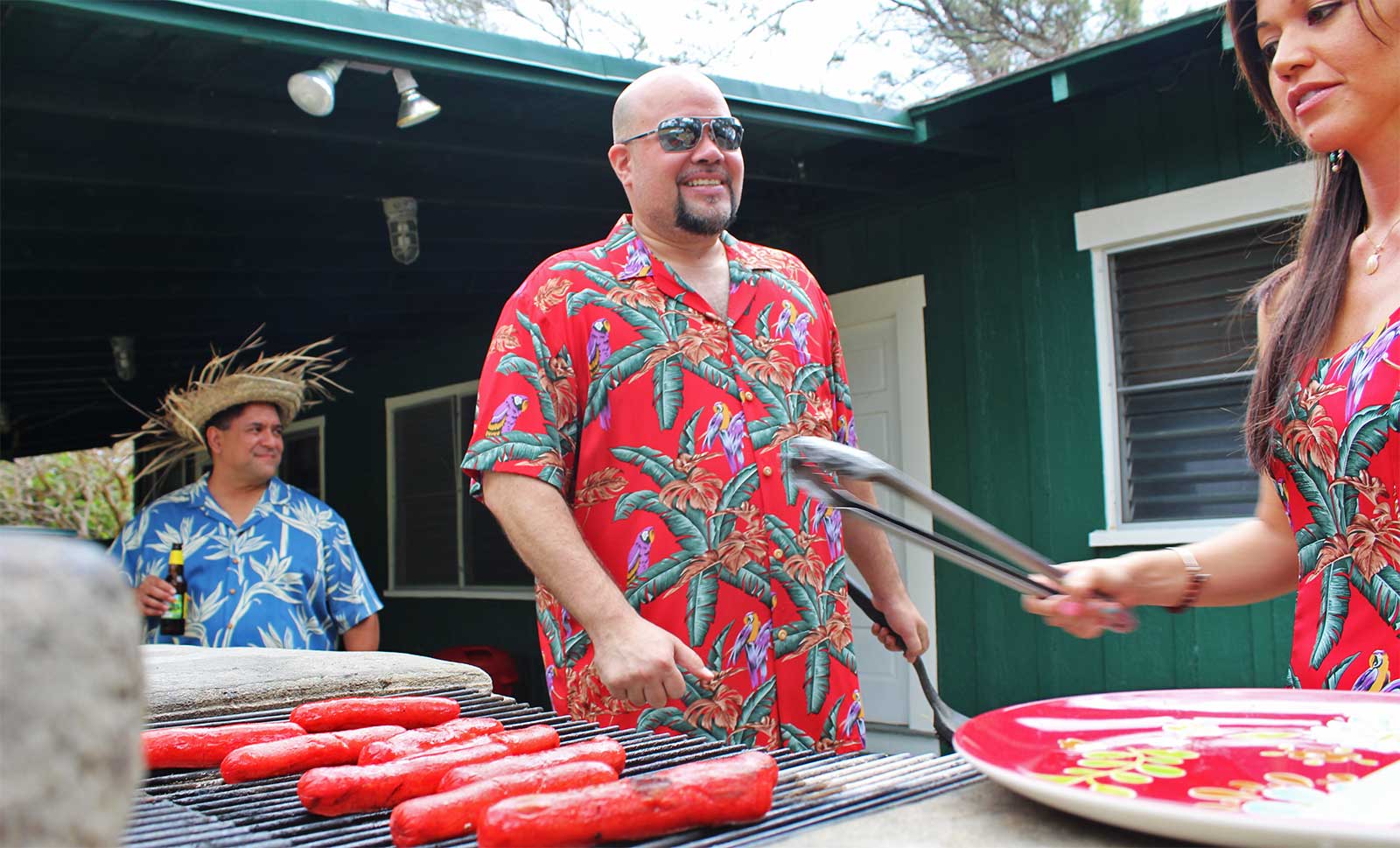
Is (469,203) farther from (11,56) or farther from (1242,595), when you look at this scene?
(1242,595)

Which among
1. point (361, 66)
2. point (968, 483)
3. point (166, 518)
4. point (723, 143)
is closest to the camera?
point (723, 143)

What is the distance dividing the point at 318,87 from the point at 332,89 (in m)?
0.07

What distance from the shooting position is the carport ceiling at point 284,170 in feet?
13.7

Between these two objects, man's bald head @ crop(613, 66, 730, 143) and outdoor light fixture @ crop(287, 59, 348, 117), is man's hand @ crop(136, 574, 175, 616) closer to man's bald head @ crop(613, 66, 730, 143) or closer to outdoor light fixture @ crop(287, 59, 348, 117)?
outdoor light fixture @ crop(287, 59, 348, 117)

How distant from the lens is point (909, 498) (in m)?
1.29

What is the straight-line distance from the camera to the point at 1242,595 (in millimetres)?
1947

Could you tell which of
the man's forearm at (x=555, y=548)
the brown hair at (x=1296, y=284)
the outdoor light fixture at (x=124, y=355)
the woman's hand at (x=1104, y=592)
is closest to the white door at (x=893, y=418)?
the man's forearm at (x=555, y=548)

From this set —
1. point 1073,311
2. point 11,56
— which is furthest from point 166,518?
point 1073,311

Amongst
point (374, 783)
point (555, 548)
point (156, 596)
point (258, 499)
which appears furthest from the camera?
point (258, 499)

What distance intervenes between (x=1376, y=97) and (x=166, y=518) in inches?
188

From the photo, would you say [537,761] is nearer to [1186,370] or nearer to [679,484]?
[679,484]

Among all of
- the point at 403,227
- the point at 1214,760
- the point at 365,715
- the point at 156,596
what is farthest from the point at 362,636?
the point at 1214,760

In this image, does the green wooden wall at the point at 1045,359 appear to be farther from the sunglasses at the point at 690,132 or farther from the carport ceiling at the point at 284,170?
the sunglasses at the point at 690,132

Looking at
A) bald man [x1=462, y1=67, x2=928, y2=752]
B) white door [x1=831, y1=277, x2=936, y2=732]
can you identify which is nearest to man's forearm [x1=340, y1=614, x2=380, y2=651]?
white door [x1=831, y1=277, x2=936, y2=732]
